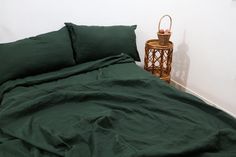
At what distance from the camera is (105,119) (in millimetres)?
1449

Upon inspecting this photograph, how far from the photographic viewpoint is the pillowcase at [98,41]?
7.68ft

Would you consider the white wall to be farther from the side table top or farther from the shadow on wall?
the side table top

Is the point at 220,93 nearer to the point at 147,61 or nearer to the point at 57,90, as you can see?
the point at 147,61

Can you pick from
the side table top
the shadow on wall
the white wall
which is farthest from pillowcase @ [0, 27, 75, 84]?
the shadow on wall

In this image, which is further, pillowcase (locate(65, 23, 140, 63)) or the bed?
pillowcase (locate(65, 23, 140, 63))

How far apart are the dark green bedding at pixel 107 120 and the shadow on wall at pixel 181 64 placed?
934mm

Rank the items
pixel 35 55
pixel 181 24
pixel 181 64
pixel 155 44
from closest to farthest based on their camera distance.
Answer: pixel 35 55, pixel 155 44, pixel 181 24, pixel 181 64

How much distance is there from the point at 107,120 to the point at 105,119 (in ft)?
0.04

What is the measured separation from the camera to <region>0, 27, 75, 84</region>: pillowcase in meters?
1.98

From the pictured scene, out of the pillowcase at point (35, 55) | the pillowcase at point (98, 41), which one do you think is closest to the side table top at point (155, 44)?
the pillowcase at point (98, 41)

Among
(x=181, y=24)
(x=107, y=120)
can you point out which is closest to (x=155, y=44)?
(x=181, y=24)

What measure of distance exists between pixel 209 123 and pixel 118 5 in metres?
1.64

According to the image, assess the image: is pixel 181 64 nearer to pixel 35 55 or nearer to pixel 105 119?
pixel 35 55

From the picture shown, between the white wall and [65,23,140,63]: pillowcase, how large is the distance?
0.21 m
